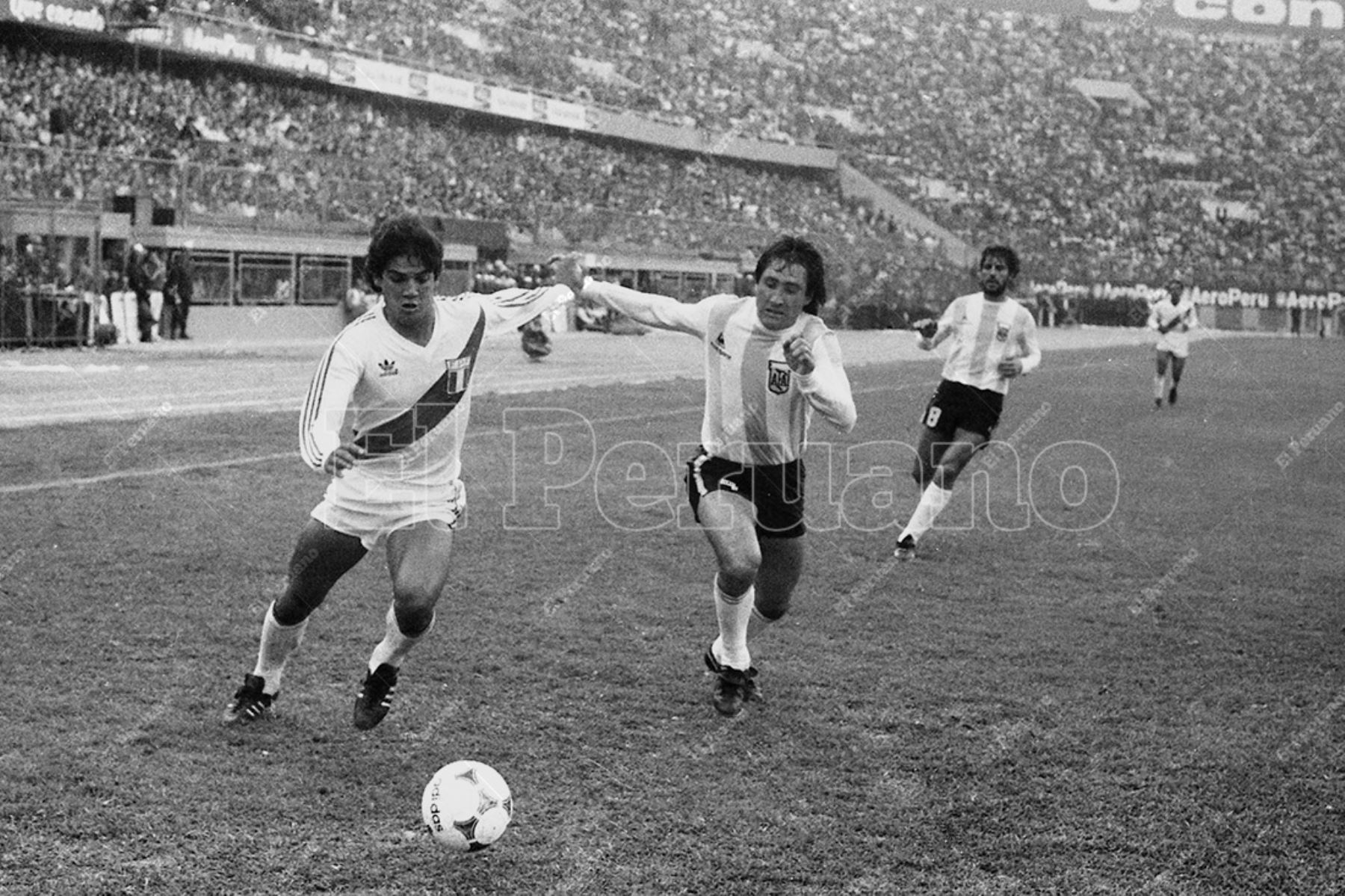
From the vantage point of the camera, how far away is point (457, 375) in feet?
18.9

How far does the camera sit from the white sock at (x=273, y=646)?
5672 mm

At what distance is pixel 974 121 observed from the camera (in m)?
63.4

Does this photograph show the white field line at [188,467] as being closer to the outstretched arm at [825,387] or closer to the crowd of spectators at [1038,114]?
the outstretched arm at [825,387]

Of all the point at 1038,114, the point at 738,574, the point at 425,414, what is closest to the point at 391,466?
the point at 425,414

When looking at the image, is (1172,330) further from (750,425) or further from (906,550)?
(750,425)

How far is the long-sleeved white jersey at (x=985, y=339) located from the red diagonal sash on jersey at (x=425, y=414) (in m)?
5.36

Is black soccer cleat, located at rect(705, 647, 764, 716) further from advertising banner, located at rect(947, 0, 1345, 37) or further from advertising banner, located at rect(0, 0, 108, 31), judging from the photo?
advertising banner, located at rect(947, 0, 1345, 37)

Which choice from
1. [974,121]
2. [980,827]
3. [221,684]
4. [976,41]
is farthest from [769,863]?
[976,41]

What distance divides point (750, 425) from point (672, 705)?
1.23 m

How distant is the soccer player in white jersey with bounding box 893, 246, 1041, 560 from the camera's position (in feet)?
33.8

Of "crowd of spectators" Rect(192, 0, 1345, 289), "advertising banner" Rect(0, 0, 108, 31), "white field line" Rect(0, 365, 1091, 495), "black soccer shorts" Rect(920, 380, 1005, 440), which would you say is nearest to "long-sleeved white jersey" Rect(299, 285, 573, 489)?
"black soccer shorts" Rect(920, 380, 1005, 440)

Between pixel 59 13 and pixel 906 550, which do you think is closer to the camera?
pixel 906 550

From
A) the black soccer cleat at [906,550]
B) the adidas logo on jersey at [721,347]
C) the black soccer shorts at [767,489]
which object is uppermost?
the adidas logo on jersey at [721,347]

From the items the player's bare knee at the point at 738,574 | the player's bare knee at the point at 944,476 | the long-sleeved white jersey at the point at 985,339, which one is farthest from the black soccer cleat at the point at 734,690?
the long-sleeved white jersey at the point at 985,339
